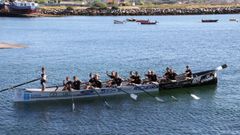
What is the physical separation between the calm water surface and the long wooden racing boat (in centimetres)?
57

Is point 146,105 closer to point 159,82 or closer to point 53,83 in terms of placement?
point 159,82

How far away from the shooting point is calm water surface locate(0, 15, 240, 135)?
3091 cm

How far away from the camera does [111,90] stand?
38281 mm

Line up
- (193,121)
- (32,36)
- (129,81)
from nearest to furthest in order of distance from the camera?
1. (193,121)
2. (129,81)
3. (32,36)

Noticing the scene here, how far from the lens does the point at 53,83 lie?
145ft

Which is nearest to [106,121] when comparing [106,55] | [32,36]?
[106,55]

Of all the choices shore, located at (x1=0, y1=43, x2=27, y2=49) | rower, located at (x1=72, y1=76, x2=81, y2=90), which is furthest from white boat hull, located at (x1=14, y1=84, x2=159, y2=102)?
shore, located at (x1=0, y1=43, x2=27, y2=49)

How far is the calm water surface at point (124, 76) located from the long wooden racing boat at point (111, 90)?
572 millimetres

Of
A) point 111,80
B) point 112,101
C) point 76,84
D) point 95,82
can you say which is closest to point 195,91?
point 111,80

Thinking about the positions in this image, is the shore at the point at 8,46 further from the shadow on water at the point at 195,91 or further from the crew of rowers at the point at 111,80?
the shadow on water at the point at 195,91

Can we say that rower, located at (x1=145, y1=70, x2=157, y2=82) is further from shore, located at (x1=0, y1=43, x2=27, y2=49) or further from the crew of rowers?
shore, located at (x1=0, y1=43, x2=27, y2=49)

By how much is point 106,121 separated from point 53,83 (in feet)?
44.0

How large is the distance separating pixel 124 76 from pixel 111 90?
934 centimetres

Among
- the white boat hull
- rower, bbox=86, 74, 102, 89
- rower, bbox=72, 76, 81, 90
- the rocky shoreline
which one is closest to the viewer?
the white boat hull
